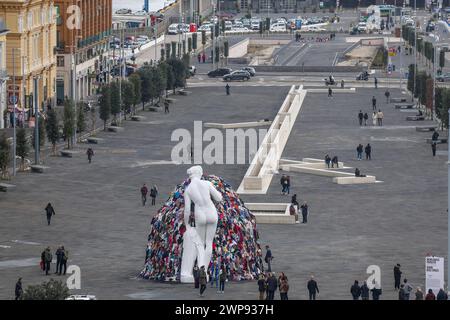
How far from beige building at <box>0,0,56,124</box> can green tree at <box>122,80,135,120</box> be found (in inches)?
223

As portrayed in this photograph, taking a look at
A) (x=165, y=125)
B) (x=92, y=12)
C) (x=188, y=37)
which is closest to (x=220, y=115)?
(x=165, y=125)

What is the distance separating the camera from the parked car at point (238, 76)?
166500 millimetres

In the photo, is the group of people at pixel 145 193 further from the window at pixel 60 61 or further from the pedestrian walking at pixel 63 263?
the window at pixel 60 61

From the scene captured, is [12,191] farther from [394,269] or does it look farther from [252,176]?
[394,269]

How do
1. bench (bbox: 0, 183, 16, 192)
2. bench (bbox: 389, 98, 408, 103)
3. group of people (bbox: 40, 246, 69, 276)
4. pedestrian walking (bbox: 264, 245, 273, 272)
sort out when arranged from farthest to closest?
bench (bbox: 389, 98, 408, 103), bench (bbox: 0, 183, 16, 192), pedestrian walking (bbox: 264, 245, 273, 272), group of people (bbox: 40, 246, 69, 276)

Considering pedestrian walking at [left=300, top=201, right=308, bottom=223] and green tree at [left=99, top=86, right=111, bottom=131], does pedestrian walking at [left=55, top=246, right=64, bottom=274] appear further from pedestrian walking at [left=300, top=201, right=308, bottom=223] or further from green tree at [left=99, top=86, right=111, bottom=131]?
green tree at [left=99, top=86, right=111, bottom=131]

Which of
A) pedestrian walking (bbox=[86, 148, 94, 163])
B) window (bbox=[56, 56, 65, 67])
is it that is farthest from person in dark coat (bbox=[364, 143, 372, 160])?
window (bbox=[56, 56, 65, 67])

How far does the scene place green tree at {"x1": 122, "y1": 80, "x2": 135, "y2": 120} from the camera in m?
126

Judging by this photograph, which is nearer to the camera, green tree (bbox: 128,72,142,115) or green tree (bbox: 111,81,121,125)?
green tree (bbox: 111,81,121,125)

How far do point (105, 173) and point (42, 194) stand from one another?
30.8ft

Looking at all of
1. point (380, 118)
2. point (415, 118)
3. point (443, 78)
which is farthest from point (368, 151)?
point (443, 78)

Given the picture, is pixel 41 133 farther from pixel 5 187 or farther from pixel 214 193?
pixel 214 193

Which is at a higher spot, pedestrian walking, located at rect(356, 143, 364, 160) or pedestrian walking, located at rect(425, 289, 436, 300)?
pedestrian walking, located at rect(425, 289, 436, 300)

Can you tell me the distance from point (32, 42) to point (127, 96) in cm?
953
